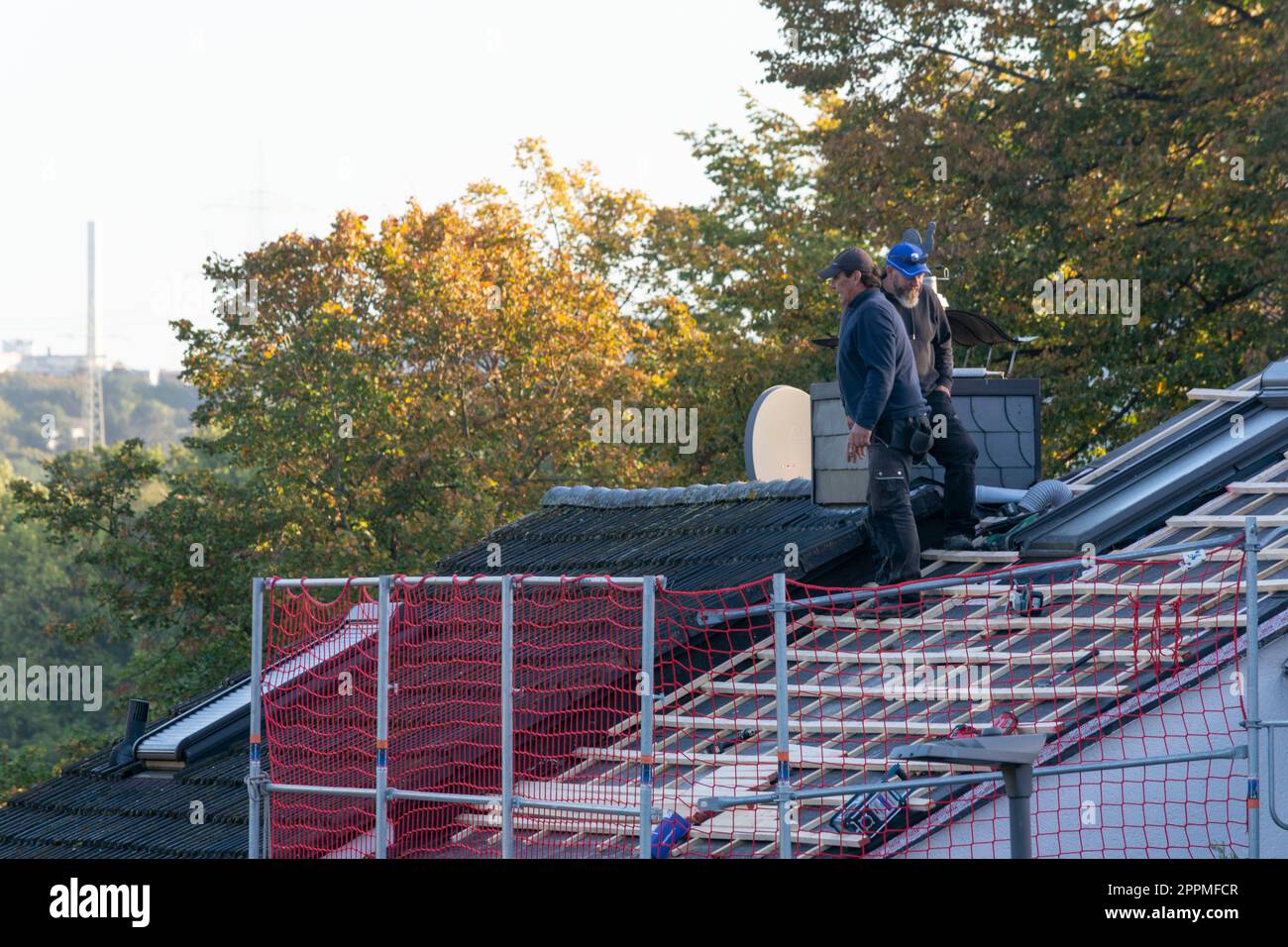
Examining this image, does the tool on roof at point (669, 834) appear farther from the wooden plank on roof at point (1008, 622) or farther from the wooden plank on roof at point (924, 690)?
the wooden plank on roof at point (1008, 622)

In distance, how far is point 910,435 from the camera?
9.82m

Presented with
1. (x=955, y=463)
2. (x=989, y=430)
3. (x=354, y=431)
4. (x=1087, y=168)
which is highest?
(x=1087, y=168)

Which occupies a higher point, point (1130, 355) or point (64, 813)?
point (1130, 355)

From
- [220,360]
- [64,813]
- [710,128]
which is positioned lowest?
[64,813]

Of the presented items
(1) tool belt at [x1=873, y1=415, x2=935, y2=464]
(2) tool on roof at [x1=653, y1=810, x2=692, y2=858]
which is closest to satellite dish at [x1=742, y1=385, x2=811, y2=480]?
(1) tool belt at [x1=873, y1=415, x2=935, y2=464]

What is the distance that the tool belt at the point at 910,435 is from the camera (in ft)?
32.2

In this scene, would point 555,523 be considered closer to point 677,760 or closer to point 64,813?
point 64,813

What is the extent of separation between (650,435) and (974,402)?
21665 millimetres

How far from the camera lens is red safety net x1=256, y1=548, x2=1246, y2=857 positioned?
774cm

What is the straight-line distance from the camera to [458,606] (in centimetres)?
1060

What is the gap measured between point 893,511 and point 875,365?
87 cm

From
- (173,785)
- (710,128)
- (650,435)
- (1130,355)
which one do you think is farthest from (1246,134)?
(710,128)

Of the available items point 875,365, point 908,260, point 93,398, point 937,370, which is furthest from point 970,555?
point 93,398

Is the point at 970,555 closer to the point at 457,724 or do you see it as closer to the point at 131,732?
the point at 457,724
